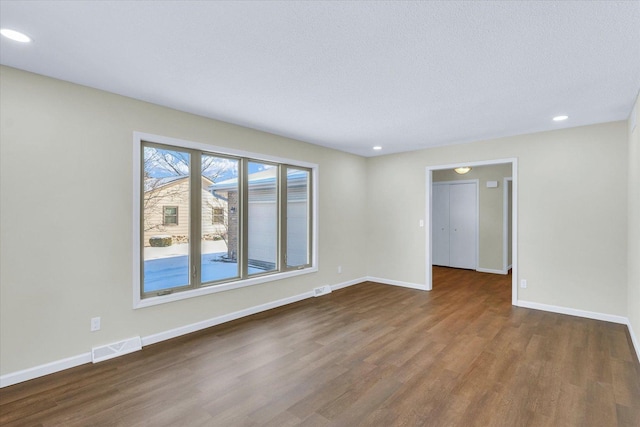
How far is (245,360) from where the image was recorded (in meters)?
2.90

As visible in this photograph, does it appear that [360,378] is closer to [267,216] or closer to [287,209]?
[267,216]

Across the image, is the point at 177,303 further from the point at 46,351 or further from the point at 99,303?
the point at 46,351

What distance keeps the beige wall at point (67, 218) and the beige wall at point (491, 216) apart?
6.32 m

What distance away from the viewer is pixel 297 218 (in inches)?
200

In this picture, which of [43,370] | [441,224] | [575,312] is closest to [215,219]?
[43,370]

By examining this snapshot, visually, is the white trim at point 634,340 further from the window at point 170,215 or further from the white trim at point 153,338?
the window at point 170,215

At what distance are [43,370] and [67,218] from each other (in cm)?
128

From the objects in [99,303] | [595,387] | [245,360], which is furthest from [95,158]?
[595,387]

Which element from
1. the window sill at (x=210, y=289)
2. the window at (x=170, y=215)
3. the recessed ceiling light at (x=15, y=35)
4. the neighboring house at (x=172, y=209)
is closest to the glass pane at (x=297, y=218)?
the window sill at (x=210, y=289)

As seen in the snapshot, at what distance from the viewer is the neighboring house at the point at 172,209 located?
3.38m

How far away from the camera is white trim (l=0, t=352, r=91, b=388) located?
2482mm

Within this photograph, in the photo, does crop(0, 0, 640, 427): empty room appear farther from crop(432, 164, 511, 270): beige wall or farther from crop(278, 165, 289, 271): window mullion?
crop(432, 164, 511, 270): beige wall

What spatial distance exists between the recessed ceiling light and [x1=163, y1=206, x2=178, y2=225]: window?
1.78m

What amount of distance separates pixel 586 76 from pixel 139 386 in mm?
4438
